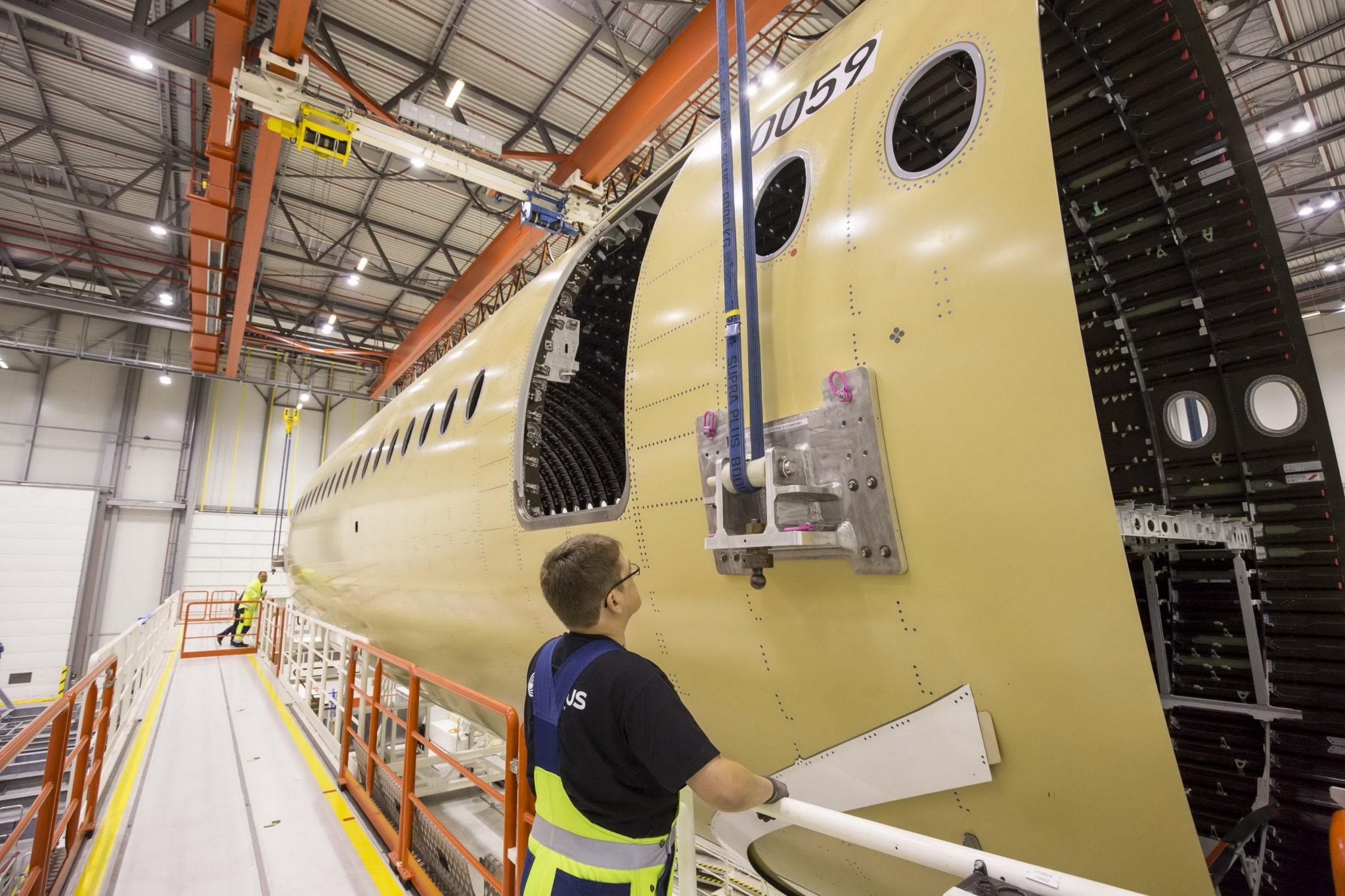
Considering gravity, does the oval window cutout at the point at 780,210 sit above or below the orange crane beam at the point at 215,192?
below

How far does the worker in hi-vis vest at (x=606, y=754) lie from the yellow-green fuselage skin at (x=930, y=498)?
0.55m

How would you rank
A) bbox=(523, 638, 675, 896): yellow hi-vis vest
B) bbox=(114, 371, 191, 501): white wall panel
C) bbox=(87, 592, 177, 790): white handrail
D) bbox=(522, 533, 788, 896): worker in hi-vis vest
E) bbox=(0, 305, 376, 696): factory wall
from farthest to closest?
bbox=(114, 371, 191, 501): white wall panel, bbox=(0, 305, 376, 696): factory wall, bbox=(87, 592, 177, 790): white handrail, bbox=(523, 638, 675, 896): yellow hi-vis vest, bbox=(522, 533, 788, 896): worker in hi-vis vest

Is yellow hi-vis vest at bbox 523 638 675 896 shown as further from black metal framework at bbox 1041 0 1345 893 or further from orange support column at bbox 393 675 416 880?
orange support column at bbox 393 675 416 880

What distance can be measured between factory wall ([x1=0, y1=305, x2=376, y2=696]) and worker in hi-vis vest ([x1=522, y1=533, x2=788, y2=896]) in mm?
28998

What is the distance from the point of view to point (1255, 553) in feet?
9.09

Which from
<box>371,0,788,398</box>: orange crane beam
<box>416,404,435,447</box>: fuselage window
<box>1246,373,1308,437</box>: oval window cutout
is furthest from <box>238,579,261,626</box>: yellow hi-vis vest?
<box>1246,373,1308,437</box>: oval window cutout

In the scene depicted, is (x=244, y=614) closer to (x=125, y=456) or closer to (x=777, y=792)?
(x=125, y=456)

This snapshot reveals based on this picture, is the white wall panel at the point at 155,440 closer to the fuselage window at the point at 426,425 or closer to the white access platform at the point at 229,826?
the white access platform at the point at 229,826

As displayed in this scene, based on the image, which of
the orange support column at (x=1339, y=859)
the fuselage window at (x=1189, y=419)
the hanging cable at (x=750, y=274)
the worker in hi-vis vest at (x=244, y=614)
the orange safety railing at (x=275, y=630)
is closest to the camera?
the orange support column at (x=1339, y=859)

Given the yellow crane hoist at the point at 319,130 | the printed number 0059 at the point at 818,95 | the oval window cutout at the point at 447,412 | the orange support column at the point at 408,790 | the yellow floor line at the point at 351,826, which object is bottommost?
the yellow floor line at the point at 351,826

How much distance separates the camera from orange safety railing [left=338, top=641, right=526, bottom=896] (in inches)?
141

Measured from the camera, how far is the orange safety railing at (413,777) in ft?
11.8

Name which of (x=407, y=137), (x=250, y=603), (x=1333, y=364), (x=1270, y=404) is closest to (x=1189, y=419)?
(x=1270, y=404)

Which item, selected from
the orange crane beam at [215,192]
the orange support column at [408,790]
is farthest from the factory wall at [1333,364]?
the orange crane beam at [215,192]
